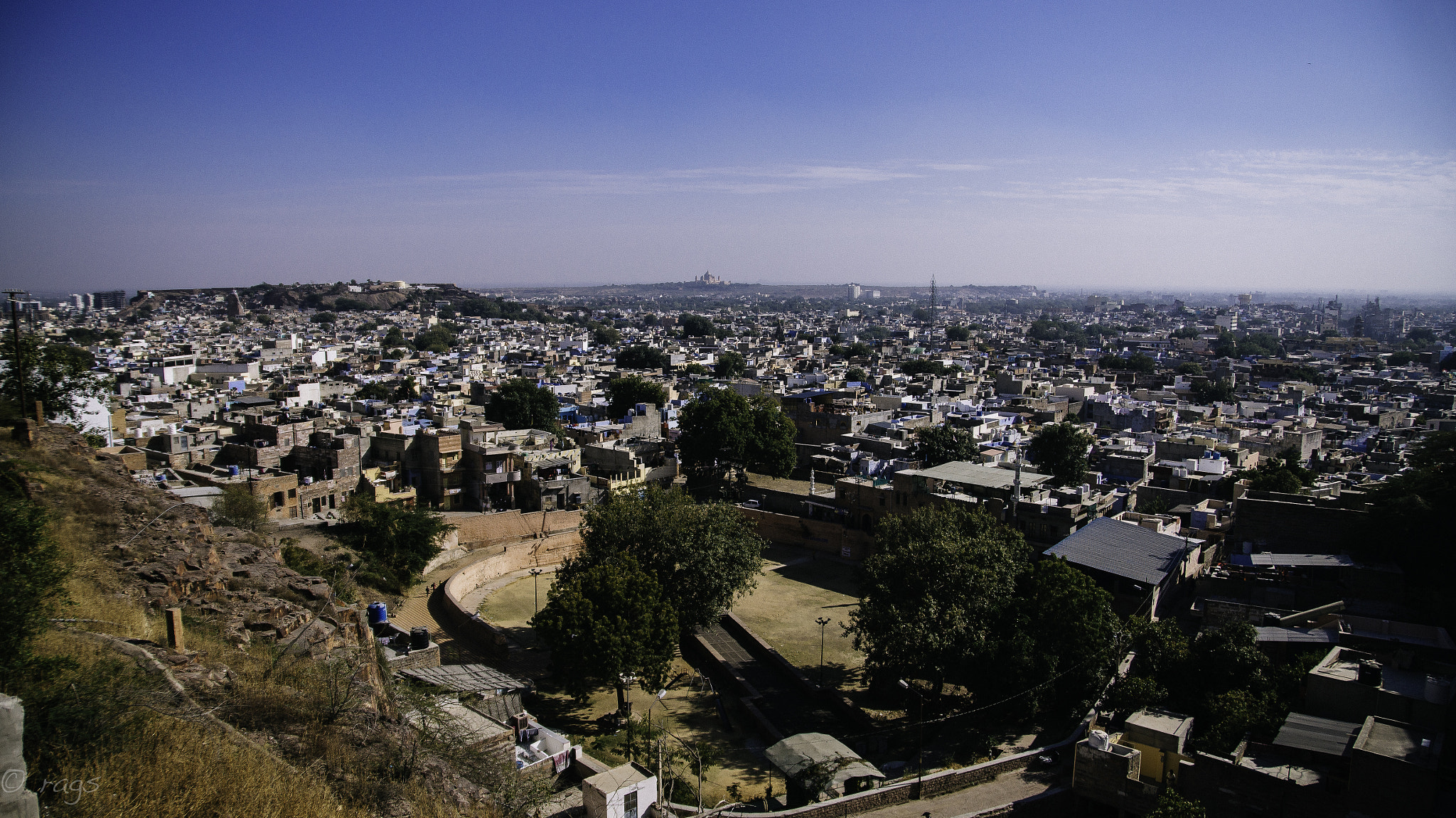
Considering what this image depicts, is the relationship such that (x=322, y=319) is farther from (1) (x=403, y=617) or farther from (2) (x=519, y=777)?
(2) (x=519, y=777)

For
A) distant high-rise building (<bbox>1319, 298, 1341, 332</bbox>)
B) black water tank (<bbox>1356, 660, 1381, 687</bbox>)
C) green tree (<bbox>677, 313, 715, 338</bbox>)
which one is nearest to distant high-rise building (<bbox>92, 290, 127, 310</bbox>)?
green tree (<bbox>677, 313, 715, 338</bbox>)

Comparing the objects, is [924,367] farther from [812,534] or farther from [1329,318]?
[1329,318]

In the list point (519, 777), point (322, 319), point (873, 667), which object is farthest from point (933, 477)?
point (322, 319)

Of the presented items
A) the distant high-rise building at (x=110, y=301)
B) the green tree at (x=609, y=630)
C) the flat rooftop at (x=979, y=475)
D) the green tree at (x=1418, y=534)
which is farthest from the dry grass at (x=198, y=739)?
the distant high-rise building at (x=110, y=301)

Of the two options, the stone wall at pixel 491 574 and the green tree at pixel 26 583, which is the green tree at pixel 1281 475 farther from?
the green tree at pixel 26 583

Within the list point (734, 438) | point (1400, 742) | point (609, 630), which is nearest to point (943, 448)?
point (734, 438)

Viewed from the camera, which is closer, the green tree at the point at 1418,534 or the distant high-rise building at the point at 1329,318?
the green tree at the point at 1418,534
